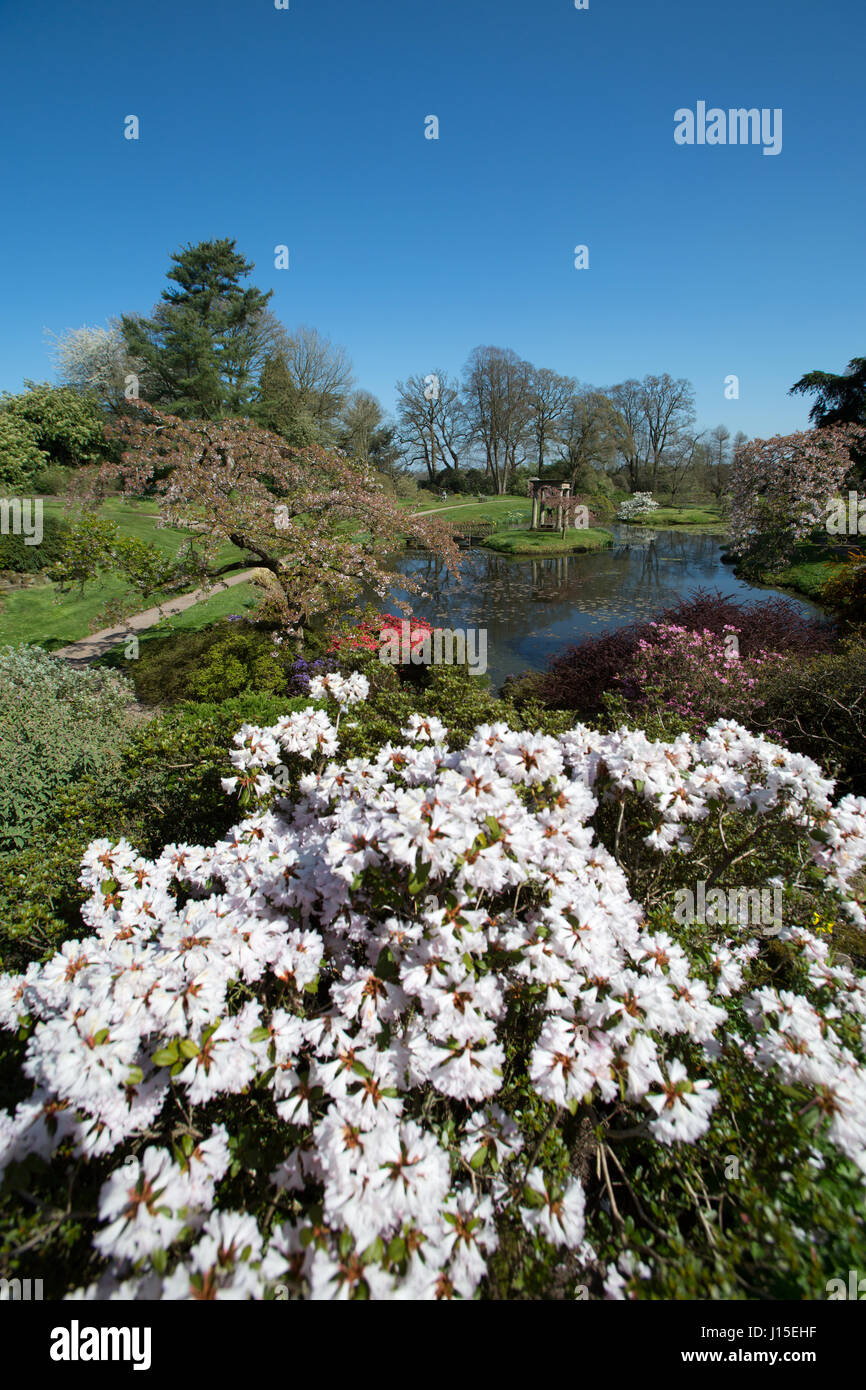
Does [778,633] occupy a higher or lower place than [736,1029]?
higher

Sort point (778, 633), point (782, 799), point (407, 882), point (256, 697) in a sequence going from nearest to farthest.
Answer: point (407, 882) < point (782, 799) < point (256, 697) < point (778, 633)

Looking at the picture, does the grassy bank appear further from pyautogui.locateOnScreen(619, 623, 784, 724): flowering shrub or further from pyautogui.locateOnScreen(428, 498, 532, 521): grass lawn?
pyautogui.locateOnScreen(619, 623, 784, 724): flowering shrub

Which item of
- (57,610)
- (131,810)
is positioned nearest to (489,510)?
(57,610)

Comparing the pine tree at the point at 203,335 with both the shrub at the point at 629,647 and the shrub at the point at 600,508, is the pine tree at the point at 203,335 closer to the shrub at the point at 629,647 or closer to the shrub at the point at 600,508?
the shrub at the point at 600,508

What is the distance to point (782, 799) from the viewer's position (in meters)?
2.59

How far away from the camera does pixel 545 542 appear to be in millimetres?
27484

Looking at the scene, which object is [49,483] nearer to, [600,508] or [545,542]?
[545,542]

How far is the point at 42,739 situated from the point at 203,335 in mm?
30386

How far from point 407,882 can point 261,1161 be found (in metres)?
0.88

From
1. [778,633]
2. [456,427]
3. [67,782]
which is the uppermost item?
[456,427]

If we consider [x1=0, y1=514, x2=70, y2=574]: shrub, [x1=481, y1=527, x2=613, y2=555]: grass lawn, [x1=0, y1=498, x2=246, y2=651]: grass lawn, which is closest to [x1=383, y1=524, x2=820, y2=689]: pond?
[x1=481, y1=527, x2=613, y2=555]: grass lawn

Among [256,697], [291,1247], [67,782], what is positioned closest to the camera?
[291,1247]
